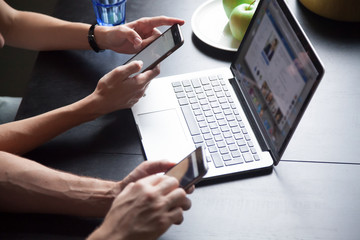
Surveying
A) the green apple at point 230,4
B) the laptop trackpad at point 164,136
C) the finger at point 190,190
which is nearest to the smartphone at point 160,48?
the laptop trackpad at point 164,136

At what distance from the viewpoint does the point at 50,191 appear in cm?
102

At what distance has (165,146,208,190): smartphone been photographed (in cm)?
92

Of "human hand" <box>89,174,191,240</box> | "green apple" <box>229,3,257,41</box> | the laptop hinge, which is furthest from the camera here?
"green apple" <box>229,3,257,41</box>

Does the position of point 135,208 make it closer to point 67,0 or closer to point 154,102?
point 154,102

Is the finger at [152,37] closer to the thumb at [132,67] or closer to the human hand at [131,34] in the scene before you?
the human hand at [131,34]

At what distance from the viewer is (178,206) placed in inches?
36.5

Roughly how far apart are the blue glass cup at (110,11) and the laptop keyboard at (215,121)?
28 cm

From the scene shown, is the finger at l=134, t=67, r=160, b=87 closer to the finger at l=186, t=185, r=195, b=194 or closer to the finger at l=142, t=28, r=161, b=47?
Answer: the finger at l=142, t=28, r=161, b=47

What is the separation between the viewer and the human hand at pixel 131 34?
1.31 metres

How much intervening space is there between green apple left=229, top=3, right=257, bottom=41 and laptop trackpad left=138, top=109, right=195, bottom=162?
30cm

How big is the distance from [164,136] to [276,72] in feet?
0.95

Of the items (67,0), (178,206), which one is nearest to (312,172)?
(178,206)

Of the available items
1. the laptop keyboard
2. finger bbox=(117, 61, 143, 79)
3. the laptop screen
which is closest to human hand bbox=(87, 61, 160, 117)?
finger bbox=(117, 61, 143, 79)

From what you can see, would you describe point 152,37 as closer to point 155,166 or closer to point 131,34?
point 131,34
